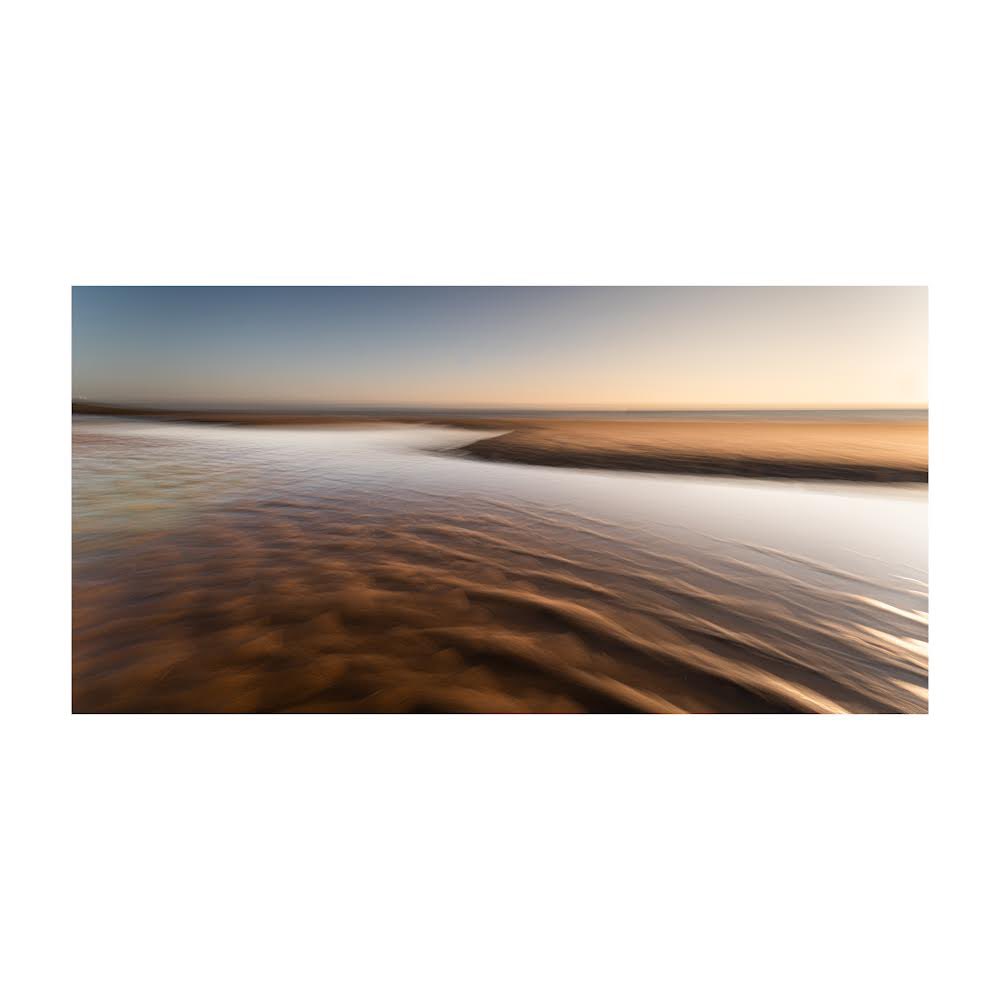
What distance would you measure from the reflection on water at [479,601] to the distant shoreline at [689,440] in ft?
1.85

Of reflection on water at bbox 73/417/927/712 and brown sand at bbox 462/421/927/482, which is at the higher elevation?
brown sand at bbox 462/421/927/482

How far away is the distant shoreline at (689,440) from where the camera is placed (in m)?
4.46

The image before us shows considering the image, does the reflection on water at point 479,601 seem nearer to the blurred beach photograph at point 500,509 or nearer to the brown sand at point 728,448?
the blurred beach photograph at point 500,509

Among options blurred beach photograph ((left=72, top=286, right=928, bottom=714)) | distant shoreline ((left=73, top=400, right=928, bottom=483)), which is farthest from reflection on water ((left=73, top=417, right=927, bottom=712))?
distant shoreline ((left=73, top=400, right=928, bottom=483))

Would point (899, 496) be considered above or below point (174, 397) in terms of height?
below

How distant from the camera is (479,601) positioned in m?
2.40

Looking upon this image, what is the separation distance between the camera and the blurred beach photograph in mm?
1979

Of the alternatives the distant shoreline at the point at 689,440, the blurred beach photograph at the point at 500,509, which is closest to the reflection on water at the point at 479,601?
the blurred beach photograph at the point at 500,509

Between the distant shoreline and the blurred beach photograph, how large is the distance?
0.05 m

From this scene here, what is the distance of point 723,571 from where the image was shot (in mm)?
2914

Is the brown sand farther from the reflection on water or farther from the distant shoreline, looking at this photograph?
the reflection on water
